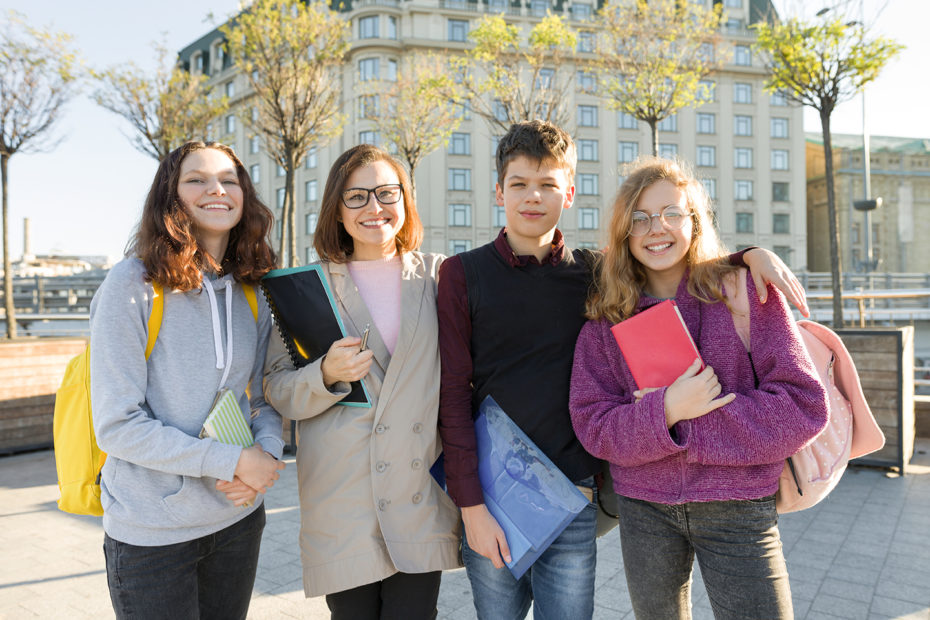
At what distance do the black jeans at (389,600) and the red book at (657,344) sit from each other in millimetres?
1034

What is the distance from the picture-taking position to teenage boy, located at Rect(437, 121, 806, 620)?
6.77 feet

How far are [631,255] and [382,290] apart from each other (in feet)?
3.04

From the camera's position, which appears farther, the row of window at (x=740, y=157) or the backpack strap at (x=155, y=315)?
the row of window at (x=740, y=157)

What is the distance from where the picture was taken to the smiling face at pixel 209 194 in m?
2.07

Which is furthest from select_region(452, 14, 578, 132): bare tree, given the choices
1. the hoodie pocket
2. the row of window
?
the row of window

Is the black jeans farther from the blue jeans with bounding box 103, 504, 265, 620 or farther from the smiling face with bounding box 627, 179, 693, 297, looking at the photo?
the smiling face with bounding box 627, 179, 693, 297

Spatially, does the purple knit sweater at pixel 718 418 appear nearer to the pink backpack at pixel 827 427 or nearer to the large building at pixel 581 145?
the pink backpack at pixel 827 427

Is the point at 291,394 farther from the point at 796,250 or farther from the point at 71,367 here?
the point at 796,250

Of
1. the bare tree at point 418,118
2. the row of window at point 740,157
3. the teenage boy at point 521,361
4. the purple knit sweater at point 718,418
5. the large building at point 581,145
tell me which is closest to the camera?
the purple knit sweater at point 718,418

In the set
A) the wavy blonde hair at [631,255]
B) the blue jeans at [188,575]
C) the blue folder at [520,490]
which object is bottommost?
the blue jeans at [188,575]

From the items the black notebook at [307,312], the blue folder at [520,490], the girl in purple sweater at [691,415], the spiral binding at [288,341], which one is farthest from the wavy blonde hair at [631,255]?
the spiral binding at [288,341]

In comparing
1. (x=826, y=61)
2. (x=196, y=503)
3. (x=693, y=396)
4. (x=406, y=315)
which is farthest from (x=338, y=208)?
(x=826, y=61)

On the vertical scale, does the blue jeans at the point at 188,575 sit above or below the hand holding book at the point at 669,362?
below

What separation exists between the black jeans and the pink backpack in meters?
1.22
